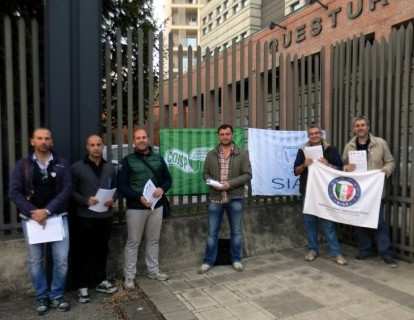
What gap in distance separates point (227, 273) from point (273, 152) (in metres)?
2.00

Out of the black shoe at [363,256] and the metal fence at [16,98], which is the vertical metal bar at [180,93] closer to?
the metal fence at [16,98]

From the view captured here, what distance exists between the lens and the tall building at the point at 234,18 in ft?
125

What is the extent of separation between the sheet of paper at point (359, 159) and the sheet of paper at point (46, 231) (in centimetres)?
373

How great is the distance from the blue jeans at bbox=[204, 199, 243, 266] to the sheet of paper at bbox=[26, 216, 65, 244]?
73.2 inches

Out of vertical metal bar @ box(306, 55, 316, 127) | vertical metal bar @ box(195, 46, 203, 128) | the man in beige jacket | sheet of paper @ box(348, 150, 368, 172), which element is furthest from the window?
sheet of paper @ box(348, 150, 368, 172)

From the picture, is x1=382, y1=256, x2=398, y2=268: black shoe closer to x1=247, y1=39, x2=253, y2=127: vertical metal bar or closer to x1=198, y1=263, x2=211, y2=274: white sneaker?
x1=198, y1=263, x2=211, y2=274: white sneaker

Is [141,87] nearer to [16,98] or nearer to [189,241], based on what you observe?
[16,98]

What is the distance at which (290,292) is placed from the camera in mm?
4477

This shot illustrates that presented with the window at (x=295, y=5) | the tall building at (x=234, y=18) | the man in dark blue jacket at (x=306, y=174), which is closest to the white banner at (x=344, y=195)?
the man in dark blue jacket at (x=306, y=174)

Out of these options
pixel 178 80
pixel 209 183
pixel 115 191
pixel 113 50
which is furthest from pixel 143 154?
pixel 113 50

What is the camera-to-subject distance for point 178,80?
549 cm

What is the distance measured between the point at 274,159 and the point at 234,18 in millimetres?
40489

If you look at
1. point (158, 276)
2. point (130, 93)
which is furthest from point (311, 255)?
point (130, 93)

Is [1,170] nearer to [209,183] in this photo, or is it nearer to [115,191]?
[115,191]
